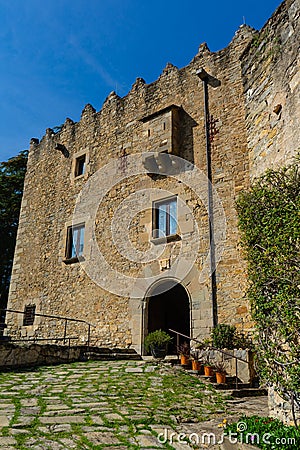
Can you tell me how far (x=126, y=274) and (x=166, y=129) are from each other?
431cm

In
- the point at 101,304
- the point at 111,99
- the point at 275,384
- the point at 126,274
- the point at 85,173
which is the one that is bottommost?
the point at 275,384

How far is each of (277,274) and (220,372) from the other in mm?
2982

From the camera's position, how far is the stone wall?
650cm

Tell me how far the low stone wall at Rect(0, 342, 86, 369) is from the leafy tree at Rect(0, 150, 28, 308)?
11.9 m

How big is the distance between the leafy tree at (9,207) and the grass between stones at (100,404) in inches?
525

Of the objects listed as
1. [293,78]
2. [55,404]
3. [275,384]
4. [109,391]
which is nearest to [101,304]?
[109,391]

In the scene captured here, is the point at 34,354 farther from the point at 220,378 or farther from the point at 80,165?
the point at 80,165

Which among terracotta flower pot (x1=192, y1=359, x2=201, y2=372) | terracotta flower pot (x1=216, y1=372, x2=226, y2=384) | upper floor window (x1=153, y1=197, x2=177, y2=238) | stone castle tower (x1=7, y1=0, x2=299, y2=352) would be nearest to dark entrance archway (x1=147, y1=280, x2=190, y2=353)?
stone castle tower (x1=7, y1=0, x2=299, y2=352)

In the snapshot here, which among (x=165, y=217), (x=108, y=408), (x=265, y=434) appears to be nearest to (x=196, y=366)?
(x=108, y=408)

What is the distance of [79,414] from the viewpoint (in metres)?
4.89

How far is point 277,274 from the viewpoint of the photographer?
536 centimetres

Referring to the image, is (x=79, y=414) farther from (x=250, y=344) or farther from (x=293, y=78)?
(x=293, y=78)

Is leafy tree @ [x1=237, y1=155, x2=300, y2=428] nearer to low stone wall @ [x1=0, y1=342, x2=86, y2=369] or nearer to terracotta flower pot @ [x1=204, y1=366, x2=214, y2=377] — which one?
terracotta flower pot @ [x1=204, y1=366, x2=214, y2=377]

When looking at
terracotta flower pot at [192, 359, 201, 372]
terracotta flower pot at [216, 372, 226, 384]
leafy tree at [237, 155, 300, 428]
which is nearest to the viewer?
leafy tree at [237, 155, 300, 428]
